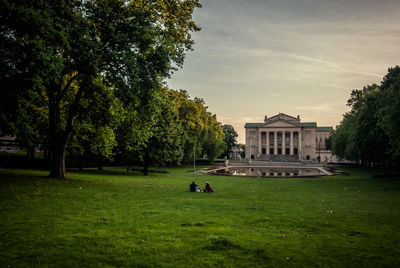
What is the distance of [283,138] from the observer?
360 ft

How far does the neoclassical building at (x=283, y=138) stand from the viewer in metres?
110

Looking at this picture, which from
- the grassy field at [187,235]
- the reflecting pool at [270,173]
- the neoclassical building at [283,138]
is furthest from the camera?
the neoclassical building at [283,138]

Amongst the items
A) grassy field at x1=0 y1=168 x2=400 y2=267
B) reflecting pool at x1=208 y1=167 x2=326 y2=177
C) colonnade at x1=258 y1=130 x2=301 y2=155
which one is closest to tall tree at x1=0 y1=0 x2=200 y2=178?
grassy field at x1=0 y1=168 x2=400 y2=267

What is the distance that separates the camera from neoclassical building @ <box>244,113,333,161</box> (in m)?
110

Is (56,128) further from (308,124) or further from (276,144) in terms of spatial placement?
(308,124)

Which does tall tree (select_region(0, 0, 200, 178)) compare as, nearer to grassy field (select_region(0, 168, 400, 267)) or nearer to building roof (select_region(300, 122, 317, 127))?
grassy field (select_region(0, 168, 400, 267))

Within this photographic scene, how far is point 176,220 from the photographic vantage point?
9.26 meters

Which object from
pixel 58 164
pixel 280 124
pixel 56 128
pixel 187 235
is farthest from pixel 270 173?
pixel 280 124

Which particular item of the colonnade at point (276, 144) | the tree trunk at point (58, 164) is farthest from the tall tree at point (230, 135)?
the tree trunk at point (58, 164)

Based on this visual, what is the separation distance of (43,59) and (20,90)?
2.02 metres

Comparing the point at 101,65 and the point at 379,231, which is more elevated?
the point at 101,65

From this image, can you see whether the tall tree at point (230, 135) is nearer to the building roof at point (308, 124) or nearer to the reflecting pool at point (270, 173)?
the building roof at point (308, 124)

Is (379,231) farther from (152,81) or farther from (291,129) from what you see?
(291,129)

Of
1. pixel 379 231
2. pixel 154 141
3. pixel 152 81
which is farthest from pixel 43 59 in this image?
pixel 154 141
